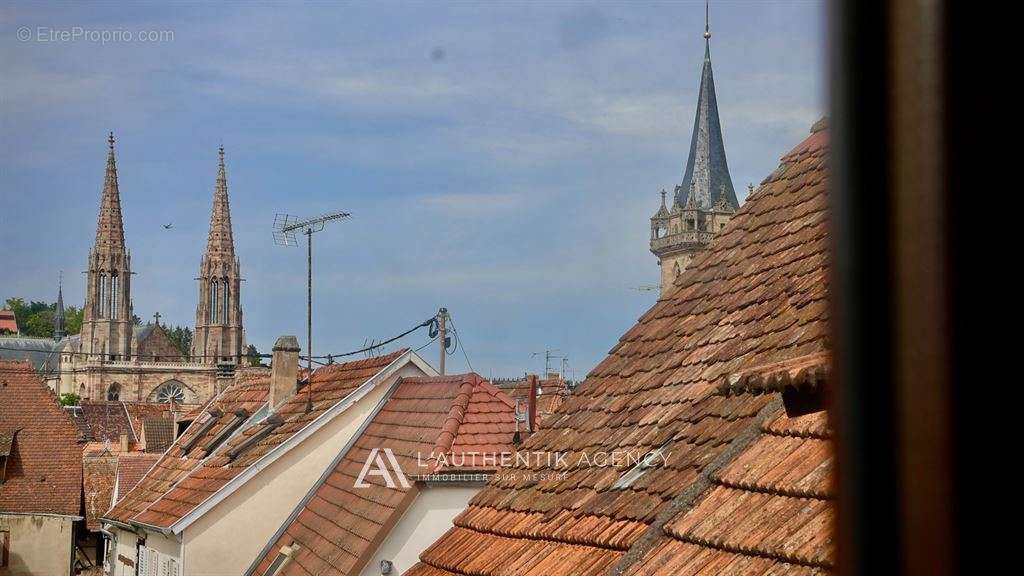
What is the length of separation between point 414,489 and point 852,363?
10.9m

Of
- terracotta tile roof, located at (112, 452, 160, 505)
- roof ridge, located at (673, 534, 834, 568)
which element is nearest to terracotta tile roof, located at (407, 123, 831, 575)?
roof ridge, located at (673, 534, 834, 568)

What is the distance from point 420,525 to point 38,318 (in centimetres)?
16786

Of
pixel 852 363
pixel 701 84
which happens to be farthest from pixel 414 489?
pixel 701 84

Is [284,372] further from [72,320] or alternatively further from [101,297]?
[72,320]

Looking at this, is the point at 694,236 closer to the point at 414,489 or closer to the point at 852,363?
the point at 414,489

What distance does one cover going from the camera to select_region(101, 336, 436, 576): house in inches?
607

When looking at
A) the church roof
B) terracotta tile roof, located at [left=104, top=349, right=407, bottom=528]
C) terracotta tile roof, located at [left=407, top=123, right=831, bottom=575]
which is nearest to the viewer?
terracotta tile roof, located at [left=407, top=123, right=831, bottom=575]

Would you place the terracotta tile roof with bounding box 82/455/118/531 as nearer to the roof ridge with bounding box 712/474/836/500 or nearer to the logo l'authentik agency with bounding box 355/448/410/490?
the logo l'authentik agency with bounding box 355/448/410/490

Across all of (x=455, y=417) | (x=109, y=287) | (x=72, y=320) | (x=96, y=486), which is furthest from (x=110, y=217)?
(x=455, y=417)

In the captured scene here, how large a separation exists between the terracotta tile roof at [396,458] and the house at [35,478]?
13742 mm

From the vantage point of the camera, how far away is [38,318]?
16950 centimetres

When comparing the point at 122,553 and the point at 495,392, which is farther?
the point at 122,553

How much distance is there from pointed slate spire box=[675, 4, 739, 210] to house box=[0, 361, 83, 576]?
293ft

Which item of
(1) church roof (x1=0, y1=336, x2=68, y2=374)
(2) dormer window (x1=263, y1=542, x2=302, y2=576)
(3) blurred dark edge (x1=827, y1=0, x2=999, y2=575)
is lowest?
(2) dormer window (x1=263, y1=542, x2=302, y2=576)
